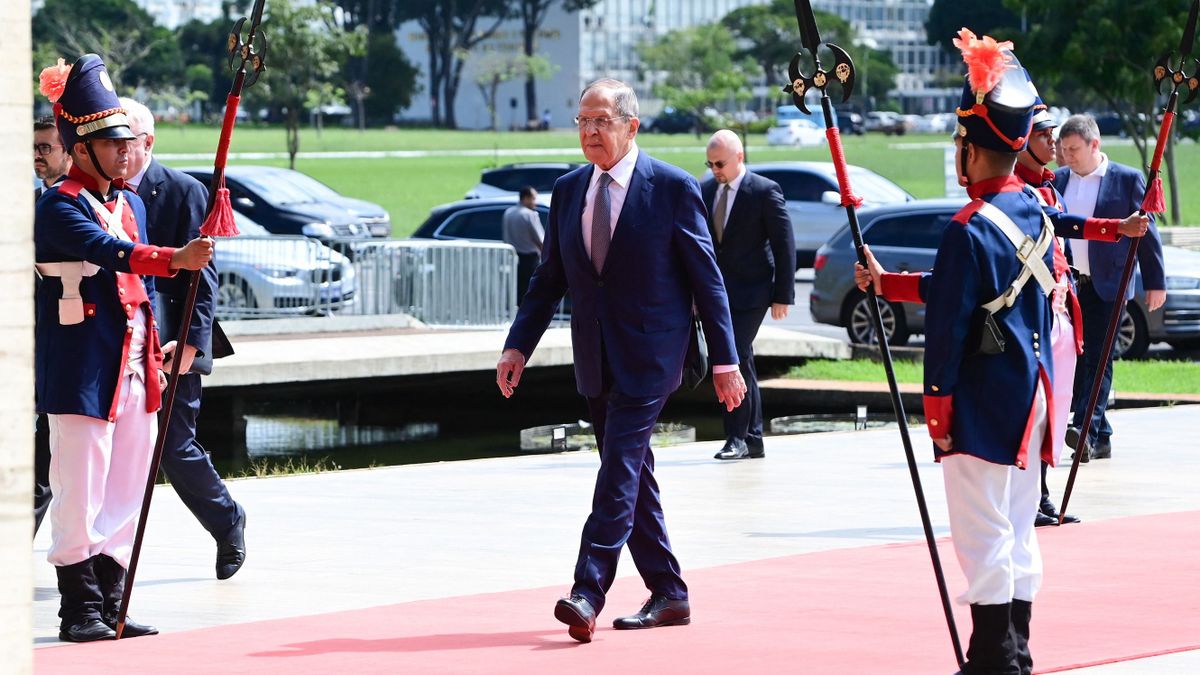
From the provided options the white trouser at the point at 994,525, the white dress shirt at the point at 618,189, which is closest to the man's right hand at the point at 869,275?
the white trouser at the point at 994,525

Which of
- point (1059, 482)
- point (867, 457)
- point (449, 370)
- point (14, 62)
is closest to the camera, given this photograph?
point (14, 62)

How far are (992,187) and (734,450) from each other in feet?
20.8

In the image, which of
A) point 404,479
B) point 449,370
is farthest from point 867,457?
point 449,370

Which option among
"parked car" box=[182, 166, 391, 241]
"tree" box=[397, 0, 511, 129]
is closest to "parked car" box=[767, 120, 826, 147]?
"tree" box=[397, 0, 511, 129]

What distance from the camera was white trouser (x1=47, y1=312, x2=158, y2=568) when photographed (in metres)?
7.03

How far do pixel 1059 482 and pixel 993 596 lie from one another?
5.20m

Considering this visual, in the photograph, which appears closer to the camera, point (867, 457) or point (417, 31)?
point (867, 457)

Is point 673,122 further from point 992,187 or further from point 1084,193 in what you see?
point 992,187

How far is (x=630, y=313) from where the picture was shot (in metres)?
7.03

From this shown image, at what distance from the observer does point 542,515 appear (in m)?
10.1

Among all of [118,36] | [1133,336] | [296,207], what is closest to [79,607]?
[1133,336]

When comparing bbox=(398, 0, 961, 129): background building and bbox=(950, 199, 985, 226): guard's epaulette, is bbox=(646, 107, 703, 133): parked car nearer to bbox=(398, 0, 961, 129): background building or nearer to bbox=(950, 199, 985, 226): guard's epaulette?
bbox=(398, 0, 961, 129): background building

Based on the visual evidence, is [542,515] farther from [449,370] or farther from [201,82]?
[201,82]

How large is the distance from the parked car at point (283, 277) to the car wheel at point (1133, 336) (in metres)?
7.13
